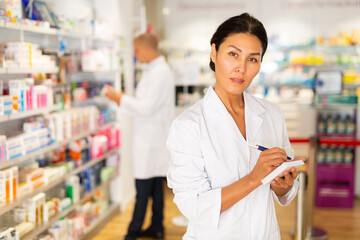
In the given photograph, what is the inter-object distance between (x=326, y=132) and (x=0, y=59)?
400 centimetres

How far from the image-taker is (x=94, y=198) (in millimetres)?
4574

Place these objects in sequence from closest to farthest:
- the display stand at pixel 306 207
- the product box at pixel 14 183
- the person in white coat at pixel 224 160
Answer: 1. the person in white coat at pixel 224 160
2. the product box at pixel 14 183
3. the display stand at pixel 306 207

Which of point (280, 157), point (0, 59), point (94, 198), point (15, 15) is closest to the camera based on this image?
point (280, 157)

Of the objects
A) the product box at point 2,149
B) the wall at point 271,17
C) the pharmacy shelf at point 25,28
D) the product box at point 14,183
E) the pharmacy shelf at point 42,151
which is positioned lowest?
the product box at point 14,183

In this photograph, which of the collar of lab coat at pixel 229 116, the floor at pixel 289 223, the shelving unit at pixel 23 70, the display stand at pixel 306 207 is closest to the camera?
the collar of lab coat at pixel 229 116

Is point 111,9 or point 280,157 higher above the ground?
point 111,9

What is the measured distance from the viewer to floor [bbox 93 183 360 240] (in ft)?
14.2

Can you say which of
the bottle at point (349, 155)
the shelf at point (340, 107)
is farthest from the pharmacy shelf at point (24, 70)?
the bottle at point (349, 155)

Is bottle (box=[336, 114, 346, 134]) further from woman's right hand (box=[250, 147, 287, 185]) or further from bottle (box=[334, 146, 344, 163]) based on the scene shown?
woman's right hand (box=[250, 147, 287, 185])

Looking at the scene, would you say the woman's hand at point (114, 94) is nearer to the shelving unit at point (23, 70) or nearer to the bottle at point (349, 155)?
the shelving unit at point (23, 70)

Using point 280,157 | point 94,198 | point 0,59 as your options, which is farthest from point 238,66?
point 94,198

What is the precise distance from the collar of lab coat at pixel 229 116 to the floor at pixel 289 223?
276cm

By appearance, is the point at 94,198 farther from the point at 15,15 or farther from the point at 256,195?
the point at 256,195

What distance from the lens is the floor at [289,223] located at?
14.2ft
